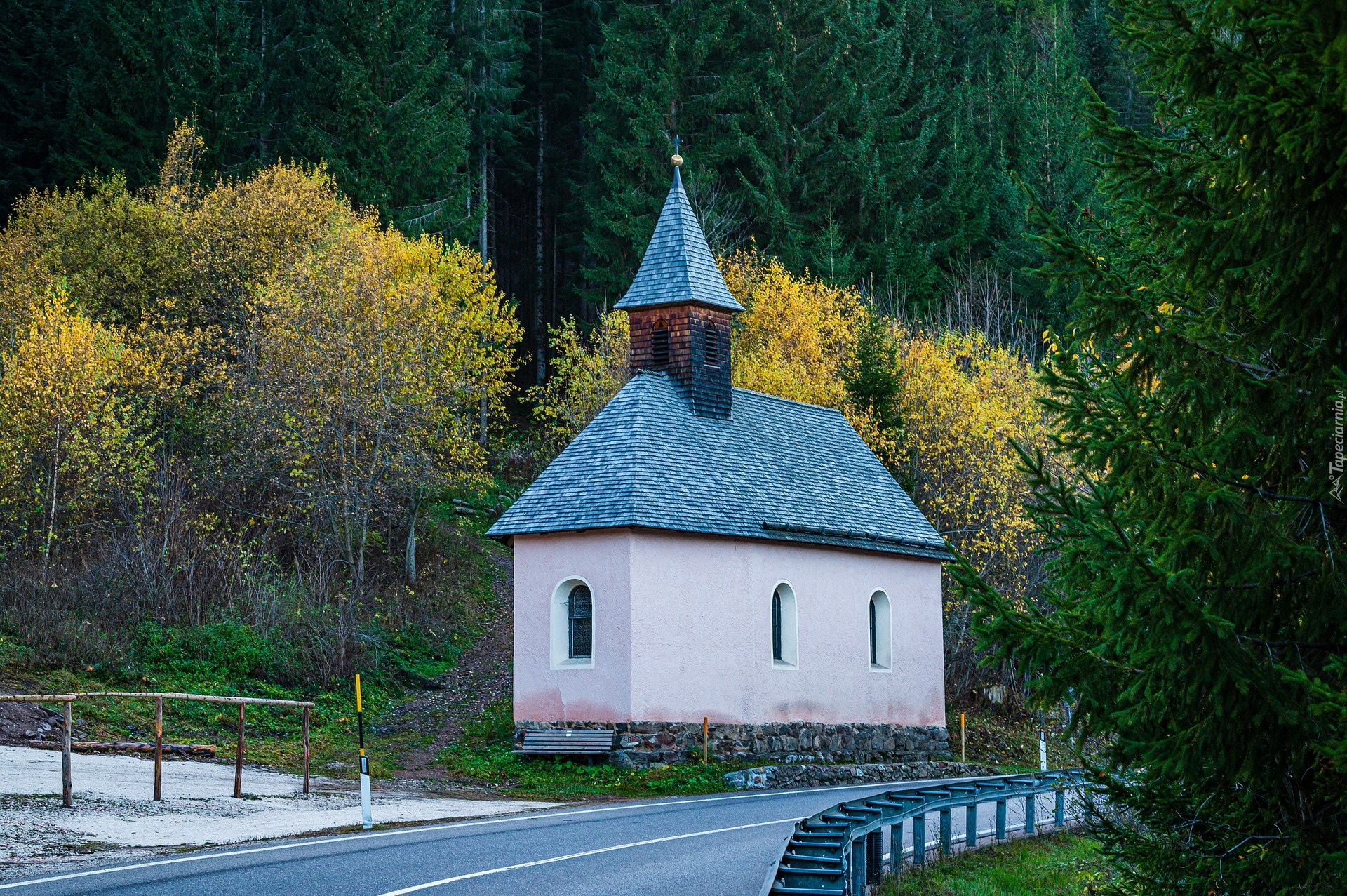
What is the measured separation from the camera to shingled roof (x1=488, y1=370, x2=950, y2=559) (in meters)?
23.2

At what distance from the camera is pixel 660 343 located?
26.7m

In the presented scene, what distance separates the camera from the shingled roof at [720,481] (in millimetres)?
23156

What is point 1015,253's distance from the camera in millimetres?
48031

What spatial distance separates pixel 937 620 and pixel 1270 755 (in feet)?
76.2

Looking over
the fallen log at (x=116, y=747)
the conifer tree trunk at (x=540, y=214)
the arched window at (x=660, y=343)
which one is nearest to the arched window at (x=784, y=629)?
the arched window at (x=660, y=343)

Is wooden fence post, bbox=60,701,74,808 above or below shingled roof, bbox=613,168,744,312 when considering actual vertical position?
below

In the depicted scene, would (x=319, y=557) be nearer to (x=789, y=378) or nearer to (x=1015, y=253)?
(x=789, y=378)

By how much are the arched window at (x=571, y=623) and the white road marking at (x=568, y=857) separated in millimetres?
8290

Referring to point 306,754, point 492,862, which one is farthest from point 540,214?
point 492,862

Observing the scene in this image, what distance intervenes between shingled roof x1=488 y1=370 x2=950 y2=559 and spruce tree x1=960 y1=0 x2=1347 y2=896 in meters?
16.0

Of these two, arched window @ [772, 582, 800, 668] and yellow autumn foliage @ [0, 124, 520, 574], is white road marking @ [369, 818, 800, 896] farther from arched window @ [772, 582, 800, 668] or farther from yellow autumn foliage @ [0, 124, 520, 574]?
yellow autumn foliage @ [0, 124, 520, 574]

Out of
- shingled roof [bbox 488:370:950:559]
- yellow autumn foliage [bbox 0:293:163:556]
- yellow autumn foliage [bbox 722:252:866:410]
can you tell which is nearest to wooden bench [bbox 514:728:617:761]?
shingled roof [bbox 488:370:950:559]

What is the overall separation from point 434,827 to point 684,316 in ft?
46.7

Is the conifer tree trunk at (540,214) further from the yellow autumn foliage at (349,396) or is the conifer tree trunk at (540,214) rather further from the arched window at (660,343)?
the arched window at (660,343)
